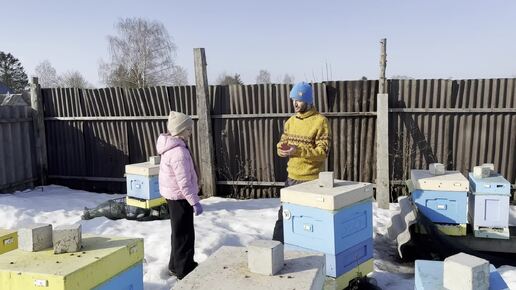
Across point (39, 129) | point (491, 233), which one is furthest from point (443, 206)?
point (39, 129)

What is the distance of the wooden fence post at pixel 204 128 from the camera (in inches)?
320

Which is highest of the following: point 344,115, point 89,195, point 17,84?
point 17,84

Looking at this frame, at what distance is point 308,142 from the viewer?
4.66 m

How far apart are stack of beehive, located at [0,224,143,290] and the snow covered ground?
1858 millimetres

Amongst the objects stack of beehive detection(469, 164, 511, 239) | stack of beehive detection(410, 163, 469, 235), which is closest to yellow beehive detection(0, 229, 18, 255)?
stack of beehive detection(410, 163, 469, 235)

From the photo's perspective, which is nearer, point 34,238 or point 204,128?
point 34,238

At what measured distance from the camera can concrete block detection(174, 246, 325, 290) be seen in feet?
6.45

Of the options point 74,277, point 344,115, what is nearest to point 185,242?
point 74,277

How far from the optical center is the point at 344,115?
25.1ft

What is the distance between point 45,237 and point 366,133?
19.6 feet

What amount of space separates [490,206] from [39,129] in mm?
8701

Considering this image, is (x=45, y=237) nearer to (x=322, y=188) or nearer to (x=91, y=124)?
(x=322, y=188)

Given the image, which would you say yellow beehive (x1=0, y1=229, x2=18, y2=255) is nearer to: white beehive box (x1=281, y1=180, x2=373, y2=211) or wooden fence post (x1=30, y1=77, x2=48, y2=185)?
white beehive box (x1=281, y1=180, x2=373, y2=211)

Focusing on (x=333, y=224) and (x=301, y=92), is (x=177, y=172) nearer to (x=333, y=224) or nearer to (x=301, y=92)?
(x=301, y=92)
